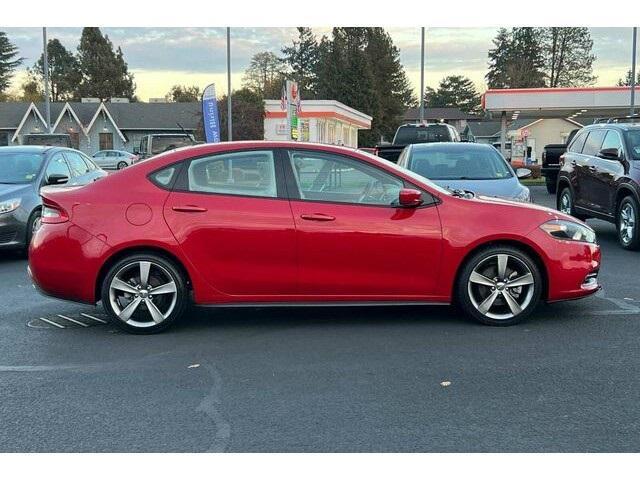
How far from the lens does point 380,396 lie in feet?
14.0

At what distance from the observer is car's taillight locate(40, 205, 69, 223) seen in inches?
227

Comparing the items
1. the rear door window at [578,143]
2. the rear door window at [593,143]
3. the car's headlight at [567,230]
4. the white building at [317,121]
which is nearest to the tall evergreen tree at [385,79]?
the white building at [317,121]

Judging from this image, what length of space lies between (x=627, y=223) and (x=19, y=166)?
8949 mm

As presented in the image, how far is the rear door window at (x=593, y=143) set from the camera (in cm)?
1073

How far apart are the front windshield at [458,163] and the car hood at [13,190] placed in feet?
18.1

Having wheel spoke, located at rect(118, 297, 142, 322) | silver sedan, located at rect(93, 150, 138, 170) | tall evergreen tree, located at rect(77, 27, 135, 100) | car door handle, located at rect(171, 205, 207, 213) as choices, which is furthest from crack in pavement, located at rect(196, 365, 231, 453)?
tall evergreen tree, located at rect(77, 27, 135, 100)

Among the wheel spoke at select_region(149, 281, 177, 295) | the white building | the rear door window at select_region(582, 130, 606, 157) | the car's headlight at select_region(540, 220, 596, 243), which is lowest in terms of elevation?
the wheel spoke at select_region(149, 281, 177, 295)

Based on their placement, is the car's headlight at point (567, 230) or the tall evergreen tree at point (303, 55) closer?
the car's headlight at point (567, 230)

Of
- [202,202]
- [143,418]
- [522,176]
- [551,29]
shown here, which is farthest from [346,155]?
[551,29]

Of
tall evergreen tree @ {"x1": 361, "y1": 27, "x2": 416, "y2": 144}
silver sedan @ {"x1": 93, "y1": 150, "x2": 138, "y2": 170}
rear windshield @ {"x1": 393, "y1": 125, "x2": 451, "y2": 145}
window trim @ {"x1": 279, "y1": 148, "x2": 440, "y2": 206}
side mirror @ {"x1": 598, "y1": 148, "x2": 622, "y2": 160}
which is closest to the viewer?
window trim @ {"x1": 279, "y1": 148, "x2": 440, "y2": 206}

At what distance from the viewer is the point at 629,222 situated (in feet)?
31.6

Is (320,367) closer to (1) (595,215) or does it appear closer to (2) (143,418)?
(2) (143,418)

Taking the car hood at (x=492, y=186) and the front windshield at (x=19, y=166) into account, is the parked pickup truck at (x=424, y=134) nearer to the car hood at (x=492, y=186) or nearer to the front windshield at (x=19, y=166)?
the car hood at (x=492, y=186)

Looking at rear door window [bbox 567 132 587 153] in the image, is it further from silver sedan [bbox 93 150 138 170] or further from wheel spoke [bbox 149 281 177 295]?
silver sedan [bbox 93 150 138 170]
